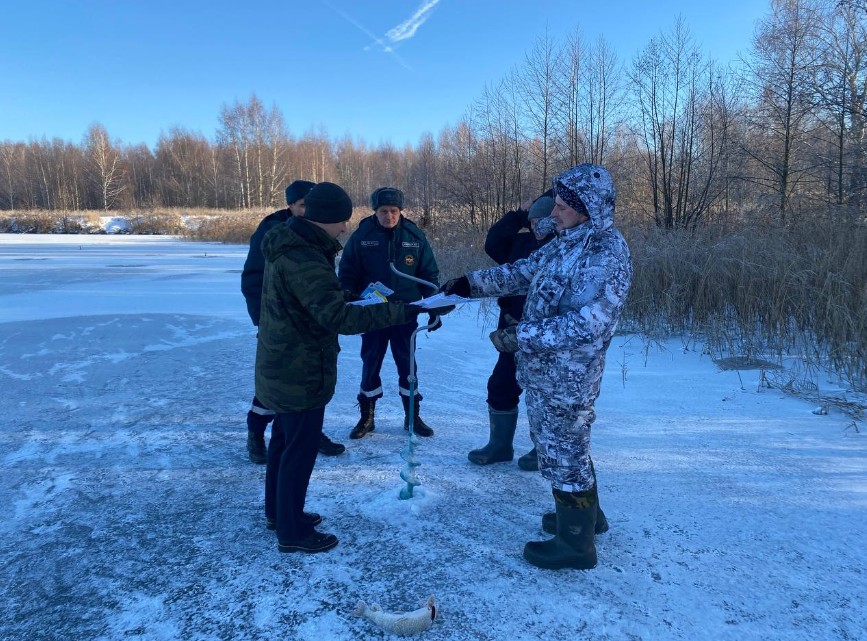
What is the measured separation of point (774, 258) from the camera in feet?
21.2

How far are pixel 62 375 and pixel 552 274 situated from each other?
517cm

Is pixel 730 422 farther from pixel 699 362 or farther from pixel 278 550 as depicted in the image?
pixel 278 550

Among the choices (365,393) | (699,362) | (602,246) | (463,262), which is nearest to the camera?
(602,246)

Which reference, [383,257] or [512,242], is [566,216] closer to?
[512,242]

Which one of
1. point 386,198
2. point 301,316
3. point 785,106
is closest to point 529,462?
point 301,316

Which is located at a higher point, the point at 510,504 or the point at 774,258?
the point at 774,258

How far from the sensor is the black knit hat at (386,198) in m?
3.86

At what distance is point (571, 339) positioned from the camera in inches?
82.4

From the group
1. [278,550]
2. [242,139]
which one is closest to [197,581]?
[278,550]

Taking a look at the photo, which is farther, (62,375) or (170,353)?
(170,353)

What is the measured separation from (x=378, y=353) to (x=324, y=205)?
66.8 inches

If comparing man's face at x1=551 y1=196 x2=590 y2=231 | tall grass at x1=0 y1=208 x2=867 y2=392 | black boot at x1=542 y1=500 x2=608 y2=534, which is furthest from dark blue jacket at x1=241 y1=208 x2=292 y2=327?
tall grass at x1=0 y1=208 x2=867 y2=392

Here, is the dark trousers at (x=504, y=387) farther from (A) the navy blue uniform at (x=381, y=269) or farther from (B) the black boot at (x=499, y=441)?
(A) the navy blue uniform at (x=381, y=269)

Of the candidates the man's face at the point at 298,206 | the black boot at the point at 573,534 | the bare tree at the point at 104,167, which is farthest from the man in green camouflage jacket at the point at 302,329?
the bare tree at the point at 104,167
